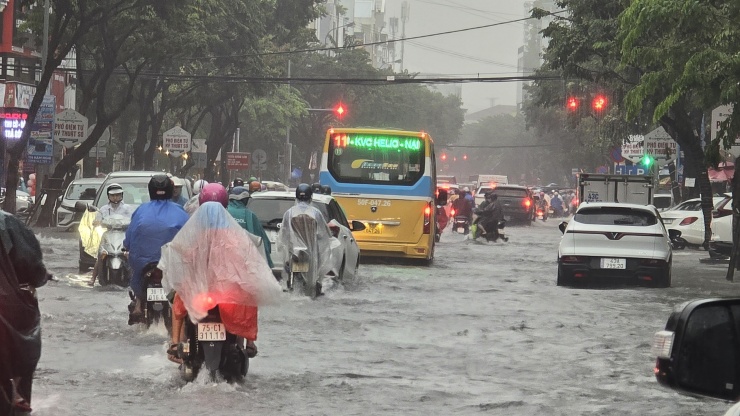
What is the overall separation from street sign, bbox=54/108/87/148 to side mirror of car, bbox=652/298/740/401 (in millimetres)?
37289

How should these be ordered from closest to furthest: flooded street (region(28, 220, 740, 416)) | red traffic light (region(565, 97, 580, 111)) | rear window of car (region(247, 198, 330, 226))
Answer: flooded street (region(28, 220, 740, 416)), rear window of car (region(247, 198, 330, 226)), red traffic light (region(565, 97, 580, 111))

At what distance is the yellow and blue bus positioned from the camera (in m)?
26.6

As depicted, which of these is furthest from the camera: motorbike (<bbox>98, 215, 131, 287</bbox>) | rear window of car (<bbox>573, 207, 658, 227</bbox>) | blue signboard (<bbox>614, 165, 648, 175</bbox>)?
blue signboard (<bbox>614, 165, 648, 175</bbox>)

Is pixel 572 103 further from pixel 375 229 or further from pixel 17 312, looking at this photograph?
pixel 17 312

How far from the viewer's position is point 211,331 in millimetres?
9867

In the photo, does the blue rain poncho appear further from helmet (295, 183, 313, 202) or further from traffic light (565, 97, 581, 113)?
traffic light (565, 97, 581, 113)

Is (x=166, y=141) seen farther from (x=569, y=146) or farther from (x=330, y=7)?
(x=330, y=7)

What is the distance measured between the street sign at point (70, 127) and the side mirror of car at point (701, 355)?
37.3 m

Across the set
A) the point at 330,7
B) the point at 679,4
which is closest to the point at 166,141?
the point at 679,4

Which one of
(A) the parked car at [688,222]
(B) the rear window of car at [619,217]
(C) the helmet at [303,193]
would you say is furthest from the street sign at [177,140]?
(C) the helmet at [303,193]

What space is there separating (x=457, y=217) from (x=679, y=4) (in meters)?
26.9

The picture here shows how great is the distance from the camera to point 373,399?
9.82 m

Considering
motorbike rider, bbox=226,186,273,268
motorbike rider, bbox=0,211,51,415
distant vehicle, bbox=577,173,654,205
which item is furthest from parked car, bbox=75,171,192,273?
distant vehicle, bbox=577,173,654,205

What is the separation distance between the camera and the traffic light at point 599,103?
173 ft
